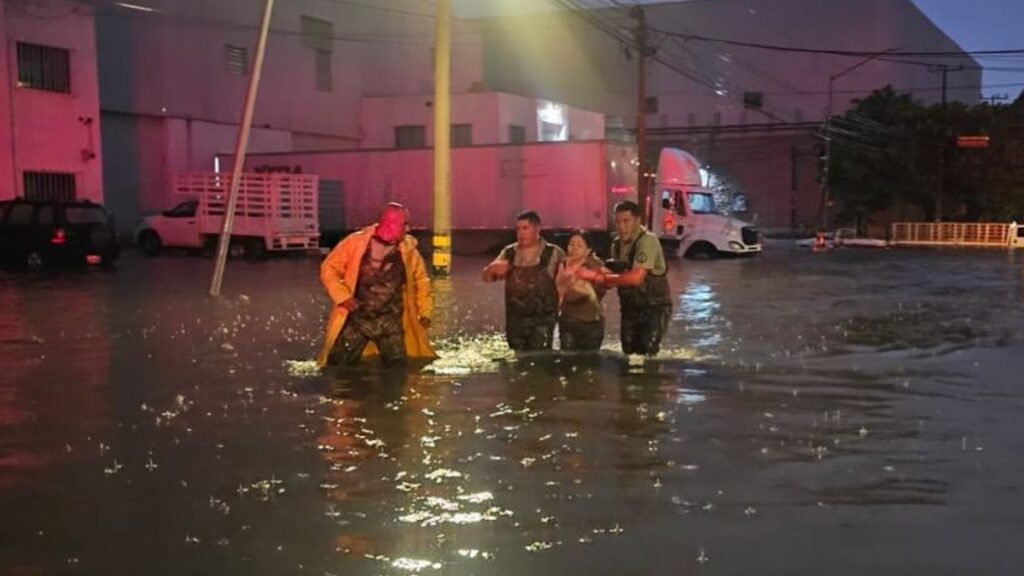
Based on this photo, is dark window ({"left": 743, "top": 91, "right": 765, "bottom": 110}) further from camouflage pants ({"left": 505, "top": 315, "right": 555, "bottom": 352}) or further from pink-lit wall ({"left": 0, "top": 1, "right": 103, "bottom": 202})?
camouflage pants ({"left": 505, "top": 315, "right": 555, "bottom": 352})

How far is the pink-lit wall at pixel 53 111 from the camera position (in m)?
28.5

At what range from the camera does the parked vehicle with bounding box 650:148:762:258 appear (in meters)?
32.0

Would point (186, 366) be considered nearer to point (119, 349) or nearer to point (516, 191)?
point (119, 349)

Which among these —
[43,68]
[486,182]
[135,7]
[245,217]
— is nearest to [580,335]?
[245,217]

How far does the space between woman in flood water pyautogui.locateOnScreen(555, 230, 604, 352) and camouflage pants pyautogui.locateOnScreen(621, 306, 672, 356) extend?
30cm

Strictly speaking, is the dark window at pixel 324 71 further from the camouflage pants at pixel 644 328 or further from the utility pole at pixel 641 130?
the camouflage pants at pixel 644 328

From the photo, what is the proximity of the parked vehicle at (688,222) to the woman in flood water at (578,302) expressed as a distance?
22.3 meters

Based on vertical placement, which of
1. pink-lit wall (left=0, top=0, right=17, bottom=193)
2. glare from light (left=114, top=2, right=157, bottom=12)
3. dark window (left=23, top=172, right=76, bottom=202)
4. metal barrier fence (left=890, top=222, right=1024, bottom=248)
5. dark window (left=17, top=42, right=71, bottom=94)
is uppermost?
glare from light (left=114, top=2, right=157, bottom=12)

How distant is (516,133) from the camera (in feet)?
141

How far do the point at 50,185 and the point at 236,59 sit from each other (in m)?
12.0

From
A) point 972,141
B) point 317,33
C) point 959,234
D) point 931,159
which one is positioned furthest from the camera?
point 931,159

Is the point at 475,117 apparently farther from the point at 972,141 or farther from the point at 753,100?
the point at 753,100

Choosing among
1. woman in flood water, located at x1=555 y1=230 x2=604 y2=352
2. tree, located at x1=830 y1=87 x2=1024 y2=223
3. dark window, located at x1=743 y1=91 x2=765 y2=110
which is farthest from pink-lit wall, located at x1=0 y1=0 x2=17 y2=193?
dark window, located at x1=743 y1=91 x2=765 y2=110

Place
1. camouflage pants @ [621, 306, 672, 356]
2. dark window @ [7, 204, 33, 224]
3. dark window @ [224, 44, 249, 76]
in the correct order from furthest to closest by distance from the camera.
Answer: dark window @ [224, 44, 249, 76], dark window @ [7, 204, 33, 224], camouflage pants @ [621, 306, 672, 356]
